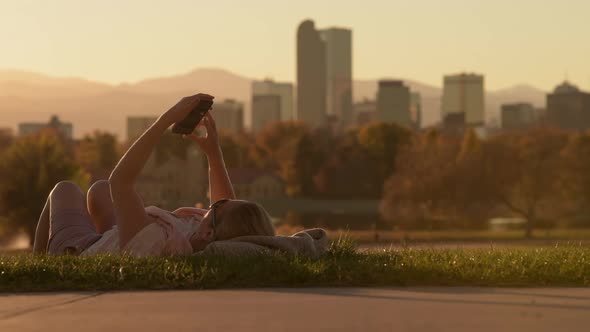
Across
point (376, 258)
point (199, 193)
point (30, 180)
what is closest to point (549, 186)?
point (30, 180)

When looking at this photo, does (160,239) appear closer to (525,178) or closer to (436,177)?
(436,177)

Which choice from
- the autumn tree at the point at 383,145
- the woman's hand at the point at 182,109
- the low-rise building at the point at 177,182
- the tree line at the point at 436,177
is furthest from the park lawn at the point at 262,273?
the low-rise building at the point at 177,182

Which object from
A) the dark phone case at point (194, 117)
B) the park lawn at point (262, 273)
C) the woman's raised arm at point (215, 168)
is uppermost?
the dark phone case at point (194, 117)

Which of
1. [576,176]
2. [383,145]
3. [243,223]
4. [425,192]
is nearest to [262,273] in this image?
[243,223]

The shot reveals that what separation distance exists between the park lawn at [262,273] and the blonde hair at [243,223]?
0.39 m

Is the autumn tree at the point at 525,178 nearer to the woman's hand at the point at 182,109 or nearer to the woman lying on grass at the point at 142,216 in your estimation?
the woman lying on grass at the point at 142,216

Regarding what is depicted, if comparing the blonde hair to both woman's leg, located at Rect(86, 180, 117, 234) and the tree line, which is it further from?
the tree line

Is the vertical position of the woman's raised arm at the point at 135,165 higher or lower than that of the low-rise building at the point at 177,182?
higher

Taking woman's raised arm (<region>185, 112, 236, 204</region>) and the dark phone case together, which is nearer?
the dark phone case

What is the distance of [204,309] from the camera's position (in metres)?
5.91

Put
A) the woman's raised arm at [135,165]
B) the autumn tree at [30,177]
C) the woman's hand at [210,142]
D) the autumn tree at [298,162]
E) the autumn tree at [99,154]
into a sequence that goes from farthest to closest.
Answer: the autumn tree at [99,154] < the autumn tree at [298,162] < the autumn tree at [30,177] < the woman's hand at [210,142] < the woman's raised arm at [135,165]

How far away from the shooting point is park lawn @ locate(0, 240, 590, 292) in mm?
6953

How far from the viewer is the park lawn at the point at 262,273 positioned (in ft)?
22.8

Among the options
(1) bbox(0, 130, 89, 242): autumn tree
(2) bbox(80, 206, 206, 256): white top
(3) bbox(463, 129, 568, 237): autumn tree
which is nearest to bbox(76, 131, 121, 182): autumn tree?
(3) bbox(463, 129, 568, 237): autumn tree
